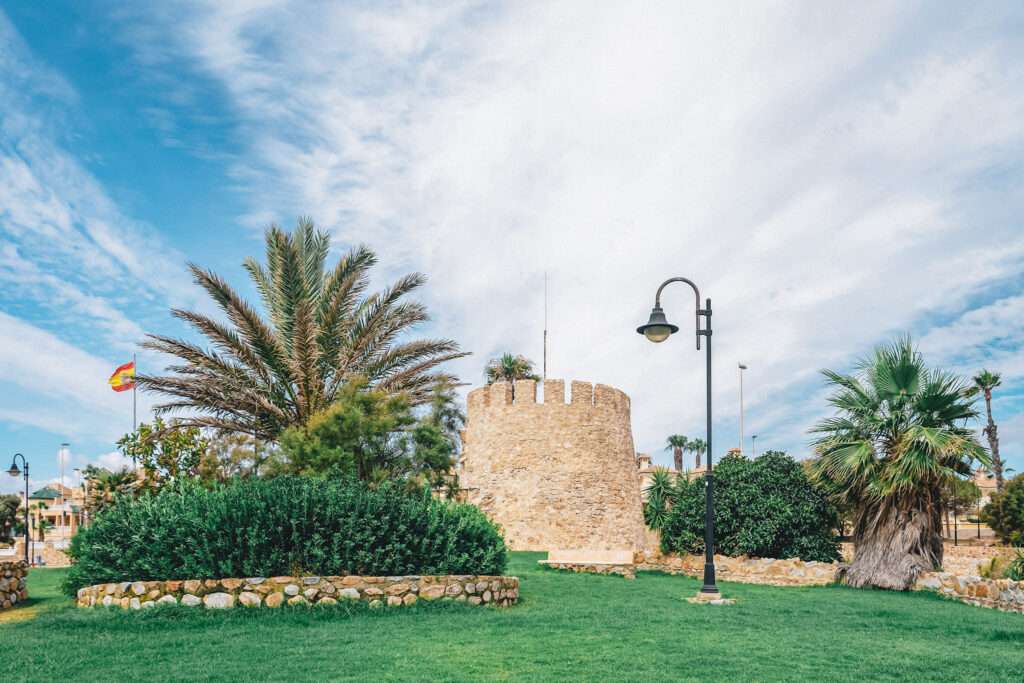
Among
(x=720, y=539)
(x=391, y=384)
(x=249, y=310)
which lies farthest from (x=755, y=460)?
(x=249, y=310)

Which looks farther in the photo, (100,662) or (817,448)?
(817,448)

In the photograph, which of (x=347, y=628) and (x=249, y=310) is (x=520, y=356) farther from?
(x=347, y=628)

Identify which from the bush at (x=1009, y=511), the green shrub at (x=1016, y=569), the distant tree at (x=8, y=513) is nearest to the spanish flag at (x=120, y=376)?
the green shrub at (x=1016, y=569)

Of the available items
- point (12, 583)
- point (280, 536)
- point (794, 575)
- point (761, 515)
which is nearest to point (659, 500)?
point (761, 515)

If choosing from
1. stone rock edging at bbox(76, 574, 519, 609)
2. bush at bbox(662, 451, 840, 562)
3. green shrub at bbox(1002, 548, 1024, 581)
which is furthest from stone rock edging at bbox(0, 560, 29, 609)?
green shrub at bbox(1002, 548, 1024, 581)

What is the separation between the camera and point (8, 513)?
4466 cm

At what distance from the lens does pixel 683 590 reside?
12852 mm

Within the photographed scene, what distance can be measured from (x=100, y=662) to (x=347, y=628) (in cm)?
238

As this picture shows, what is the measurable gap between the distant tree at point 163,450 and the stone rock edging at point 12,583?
5.37 m

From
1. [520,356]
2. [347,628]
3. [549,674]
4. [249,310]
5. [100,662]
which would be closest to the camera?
[549,674]

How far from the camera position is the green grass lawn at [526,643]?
603 centimetres

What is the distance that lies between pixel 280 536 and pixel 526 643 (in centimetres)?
369

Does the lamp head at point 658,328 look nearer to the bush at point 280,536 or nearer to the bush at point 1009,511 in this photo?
the bush at point 280,536

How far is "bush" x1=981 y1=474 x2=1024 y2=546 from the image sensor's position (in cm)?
3288
